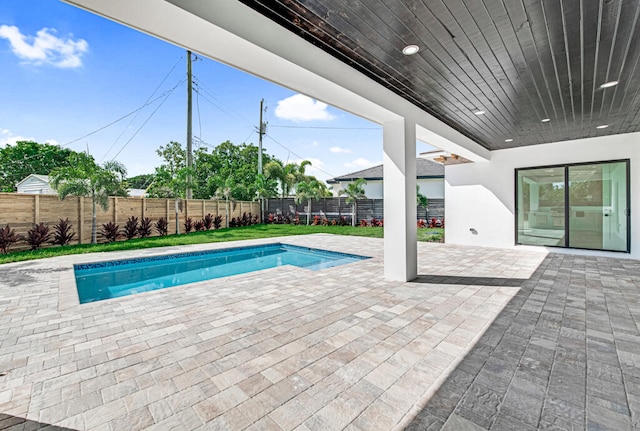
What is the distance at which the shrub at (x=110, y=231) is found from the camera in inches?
383

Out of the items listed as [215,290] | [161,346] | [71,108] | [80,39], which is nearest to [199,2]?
[161,346]

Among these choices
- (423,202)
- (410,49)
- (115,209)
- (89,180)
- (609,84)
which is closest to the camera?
(410,49)

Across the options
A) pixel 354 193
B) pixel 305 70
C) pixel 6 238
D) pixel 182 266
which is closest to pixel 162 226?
pixel 6 238

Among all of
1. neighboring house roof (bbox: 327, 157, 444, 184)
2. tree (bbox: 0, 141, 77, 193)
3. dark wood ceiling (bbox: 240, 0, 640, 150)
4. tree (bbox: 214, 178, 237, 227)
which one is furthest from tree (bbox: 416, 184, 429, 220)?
tree (bbox: 0, 141, 77, 193)

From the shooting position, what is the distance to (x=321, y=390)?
1896 millimetres

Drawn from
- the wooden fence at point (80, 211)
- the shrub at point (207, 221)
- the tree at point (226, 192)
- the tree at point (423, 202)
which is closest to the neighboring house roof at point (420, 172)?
the tree at point (423, 202)

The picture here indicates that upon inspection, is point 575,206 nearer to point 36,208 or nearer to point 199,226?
point 199,226

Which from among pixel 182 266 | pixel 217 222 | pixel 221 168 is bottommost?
pixel 182 266

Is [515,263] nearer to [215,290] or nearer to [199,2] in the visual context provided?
[215,290]

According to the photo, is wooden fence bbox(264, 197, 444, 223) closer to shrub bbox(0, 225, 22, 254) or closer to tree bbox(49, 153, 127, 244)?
tree bbox(49, 153, 127, 244)

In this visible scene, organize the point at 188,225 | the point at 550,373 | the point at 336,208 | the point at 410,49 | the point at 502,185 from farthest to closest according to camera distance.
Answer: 1. the point at 336,208
2. the point at 188,225
3. the point at 502,185
4. the point at 410,49
5. the point at 550,373

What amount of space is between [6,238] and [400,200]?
32.5ft

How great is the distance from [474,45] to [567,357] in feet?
10.1

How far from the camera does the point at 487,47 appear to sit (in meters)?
3.01
